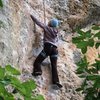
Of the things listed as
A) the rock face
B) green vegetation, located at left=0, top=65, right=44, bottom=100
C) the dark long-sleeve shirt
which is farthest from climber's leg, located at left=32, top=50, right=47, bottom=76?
green vegetation, located at left=0, top=65, right=44, bottom=100

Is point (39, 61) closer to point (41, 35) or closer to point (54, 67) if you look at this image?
point (54, 67)

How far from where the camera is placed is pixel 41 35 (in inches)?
325

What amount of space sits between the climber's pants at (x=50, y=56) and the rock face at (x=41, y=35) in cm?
15

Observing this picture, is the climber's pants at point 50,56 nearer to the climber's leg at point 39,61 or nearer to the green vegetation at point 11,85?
the climber's leg at point 39,61

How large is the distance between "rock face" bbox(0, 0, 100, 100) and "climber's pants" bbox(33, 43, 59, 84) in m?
0.15

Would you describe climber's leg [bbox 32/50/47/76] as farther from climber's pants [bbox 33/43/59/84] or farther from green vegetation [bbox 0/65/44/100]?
green vegetation [bbox 0/65/44/100]

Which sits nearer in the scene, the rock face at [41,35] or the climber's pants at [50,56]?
the rock face at [41,35]

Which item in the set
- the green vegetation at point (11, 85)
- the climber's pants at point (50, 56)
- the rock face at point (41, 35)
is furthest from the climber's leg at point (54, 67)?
the green vegetation at point (11, 85)

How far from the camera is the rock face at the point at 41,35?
6668 millimetres

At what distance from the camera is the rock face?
6.67m

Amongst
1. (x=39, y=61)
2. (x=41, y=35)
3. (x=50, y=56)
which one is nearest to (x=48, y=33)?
(x=41, y=35)

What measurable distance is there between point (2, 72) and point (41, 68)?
5.80 m

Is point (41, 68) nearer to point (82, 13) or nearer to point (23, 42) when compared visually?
point (23, 42)

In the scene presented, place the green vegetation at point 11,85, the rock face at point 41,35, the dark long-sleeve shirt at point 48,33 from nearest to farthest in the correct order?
the green vegetation at point 11,85, the rock face at point 41,35, the dark long-sleeve shirt at point 48,33
